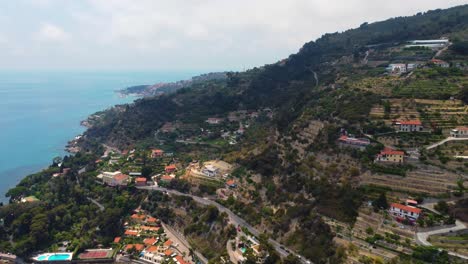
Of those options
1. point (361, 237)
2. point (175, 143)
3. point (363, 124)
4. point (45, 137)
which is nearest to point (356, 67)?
point (363, 124)

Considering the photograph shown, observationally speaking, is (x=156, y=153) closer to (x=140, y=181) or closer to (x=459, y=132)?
(x=140, y=181)

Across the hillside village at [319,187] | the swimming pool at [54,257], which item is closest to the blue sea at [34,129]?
the hillside village at [319,187]

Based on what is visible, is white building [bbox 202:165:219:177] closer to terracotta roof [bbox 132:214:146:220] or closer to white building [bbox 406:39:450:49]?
terracotta roof [bbox 132:214:146:220]

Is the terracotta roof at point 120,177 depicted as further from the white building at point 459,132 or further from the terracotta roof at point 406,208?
the white building at point 459,132

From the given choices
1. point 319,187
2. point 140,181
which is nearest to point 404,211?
point 319,187

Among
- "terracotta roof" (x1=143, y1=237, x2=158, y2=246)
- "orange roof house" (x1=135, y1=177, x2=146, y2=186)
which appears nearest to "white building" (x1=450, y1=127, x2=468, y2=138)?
"terracotta roof" (x1=143, y1=237, x2=158, y2=246)

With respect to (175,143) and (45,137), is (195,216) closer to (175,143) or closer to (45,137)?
(175,143)

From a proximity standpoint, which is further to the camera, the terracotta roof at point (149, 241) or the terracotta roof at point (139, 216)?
the terracotta roof at point (139, 216)
